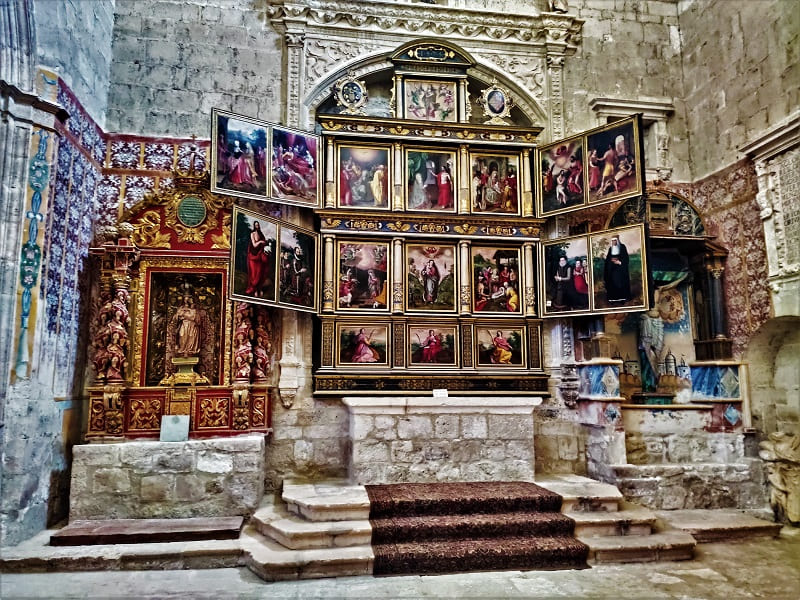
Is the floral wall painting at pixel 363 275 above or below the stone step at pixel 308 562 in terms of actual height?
above

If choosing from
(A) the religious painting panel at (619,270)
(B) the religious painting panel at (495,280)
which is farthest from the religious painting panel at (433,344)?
(A) the religious painting panel at (619,270)

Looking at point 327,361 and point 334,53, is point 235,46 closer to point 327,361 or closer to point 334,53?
point 334,53

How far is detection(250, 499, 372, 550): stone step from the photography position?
5.22 meters

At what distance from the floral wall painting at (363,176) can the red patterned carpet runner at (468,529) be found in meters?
3.77

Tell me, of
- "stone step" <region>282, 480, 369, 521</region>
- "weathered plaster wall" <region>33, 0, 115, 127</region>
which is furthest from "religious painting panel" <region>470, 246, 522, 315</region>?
"weathered plaster wall" <region>33, 0, 115, 127</region>

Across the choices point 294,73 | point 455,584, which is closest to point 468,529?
point 455,584

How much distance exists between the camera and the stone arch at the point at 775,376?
7.21m

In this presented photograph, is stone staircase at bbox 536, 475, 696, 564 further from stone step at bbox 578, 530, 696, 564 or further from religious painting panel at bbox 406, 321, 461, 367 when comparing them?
religious painting panel at bbox 406, 321, 461, 367

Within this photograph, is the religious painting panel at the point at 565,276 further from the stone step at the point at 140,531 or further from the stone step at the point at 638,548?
the stone step at the point at 140,531

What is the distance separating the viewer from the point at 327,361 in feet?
24.4

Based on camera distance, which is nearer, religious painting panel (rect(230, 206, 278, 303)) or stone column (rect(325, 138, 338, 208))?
religious painting panel (rect(230, 206, 278, 303))

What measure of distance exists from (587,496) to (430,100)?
18.6 feet

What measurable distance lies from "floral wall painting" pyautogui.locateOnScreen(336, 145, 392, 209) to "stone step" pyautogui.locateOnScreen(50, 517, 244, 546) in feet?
14.1

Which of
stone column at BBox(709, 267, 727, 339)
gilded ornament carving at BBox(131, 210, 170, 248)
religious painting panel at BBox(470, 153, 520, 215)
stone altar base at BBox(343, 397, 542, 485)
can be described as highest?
religious painting panel at BBox(470, 153, 520, 215)
